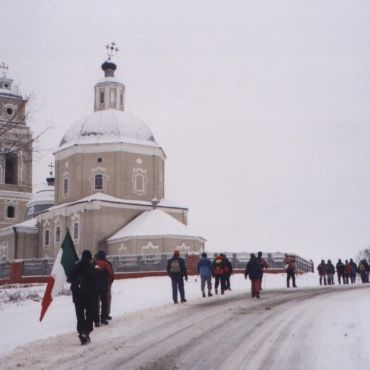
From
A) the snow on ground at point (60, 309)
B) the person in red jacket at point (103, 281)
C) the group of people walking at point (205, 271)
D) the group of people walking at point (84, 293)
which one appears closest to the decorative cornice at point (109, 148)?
the snow on ground at point (60, 309)

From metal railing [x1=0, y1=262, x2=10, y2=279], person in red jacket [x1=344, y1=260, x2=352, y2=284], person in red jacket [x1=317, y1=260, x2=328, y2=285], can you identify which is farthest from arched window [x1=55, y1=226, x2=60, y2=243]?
person in red jacket [x1=317, y1=260, x2=328, y2=285]

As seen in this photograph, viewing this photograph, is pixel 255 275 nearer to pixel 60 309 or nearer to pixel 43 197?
pixel 60 309

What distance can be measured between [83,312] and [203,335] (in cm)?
251

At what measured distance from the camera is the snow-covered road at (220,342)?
11.2 metres

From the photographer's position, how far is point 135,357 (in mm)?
11914

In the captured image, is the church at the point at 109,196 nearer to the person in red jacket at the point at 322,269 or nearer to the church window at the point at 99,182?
the church window at the point at 99,182

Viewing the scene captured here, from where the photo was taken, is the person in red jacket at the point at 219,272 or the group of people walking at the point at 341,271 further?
the group of people walking at the point at 341,271

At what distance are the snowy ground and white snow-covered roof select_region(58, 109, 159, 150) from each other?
3504 centimetres

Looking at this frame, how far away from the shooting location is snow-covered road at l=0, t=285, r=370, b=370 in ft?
36.9

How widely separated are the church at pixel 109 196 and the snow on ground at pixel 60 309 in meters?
21.8

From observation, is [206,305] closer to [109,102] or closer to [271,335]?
[271,335]

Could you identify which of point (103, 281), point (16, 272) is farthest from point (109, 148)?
point (103, 281)

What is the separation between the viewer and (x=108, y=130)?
187 feet

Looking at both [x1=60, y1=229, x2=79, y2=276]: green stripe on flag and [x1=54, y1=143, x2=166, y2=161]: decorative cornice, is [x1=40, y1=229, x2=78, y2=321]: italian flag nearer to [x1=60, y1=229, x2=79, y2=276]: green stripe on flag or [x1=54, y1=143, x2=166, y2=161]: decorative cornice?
[x1=60, y1=229, x2=79, y2=276]: green stripe on flag
